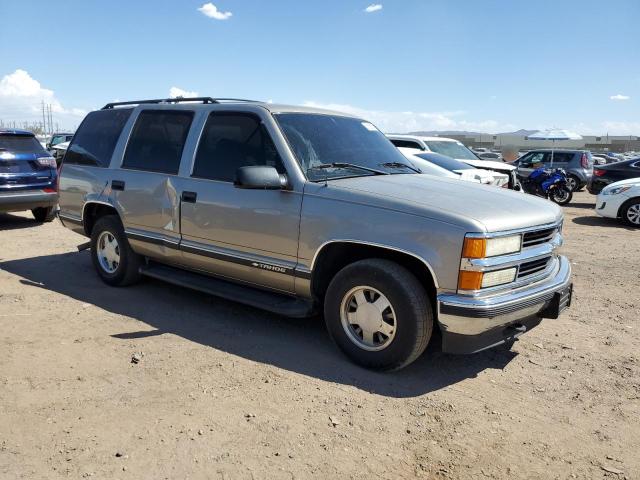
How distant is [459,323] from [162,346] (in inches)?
93.8

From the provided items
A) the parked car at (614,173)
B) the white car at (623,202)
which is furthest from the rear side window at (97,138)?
the parked car at (614,173)

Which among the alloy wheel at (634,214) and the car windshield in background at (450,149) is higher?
the car windshield in background at (450,149)

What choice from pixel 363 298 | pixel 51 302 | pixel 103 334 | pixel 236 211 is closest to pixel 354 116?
pixel 236 211

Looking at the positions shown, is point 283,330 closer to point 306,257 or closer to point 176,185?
point 306,257

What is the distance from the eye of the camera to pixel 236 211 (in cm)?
452

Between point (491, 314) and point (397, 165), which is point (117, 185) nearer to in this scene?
point (397, 165)

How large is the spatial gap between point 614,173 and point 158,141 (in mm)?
12500

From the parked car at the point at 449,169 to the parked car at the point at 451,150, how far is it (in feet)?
3.05

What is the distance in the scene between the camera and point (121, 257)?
5809 millimetres

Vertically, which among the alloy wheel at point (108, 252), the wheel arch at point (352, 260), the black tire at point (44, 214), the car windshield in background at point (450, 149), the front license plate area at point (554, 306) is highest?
the car windshield in background at point (450, 149)

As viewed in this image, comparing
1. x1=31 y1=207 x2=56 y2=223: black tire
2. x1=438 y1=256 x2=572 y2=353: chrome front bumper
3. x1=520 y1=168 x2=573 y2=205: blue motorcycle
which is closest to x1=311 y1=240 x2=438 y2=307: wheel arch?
x1=438 y1=256 x2=572 y2=353: chrome front bumper

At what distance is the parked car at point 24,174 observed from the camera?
9117 millimetres

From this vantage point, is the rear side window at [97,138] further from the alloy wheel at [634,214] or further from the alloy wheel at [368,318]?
the alloy wheel at [634,214]

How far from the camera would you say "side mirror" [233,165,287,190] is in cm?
399
